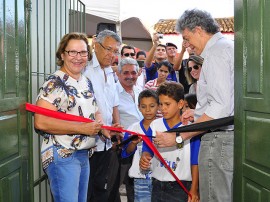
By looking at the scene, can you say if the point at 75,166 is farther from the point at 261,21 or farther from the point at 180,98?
the point at 261,21

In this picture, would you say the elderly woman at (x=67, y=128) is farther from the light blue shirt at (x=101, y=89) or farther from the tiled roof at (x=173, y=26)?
the tiled roof at (x=173, y=26)

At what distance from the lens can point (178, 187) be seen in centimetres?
354

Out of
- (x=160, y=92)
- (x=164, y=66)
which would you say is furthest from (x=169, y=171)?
(x=164, y=66)

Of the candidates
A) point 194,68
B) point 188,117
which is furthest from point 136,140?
point 194,68

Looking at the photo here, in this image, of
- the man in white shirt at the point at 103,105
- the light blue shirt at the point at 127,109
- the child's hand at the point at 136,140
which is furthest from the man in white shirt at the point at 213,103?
the light blue shirt at the point at 127,109

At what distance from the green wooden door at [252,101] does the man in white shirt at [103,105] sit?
1.60m

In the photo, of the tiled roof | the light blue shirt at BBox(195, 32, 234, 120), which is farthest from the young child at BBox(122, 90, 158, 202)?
the tiled roof

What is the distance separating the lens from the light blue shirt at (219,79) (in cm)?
306

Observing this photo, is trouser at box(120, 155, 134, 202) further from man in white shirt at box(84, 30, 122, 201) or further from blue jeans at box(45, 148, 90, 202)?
blue jeans at box(45, 148, 90, 202)

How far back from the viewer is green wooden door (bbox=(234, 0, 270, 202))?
8.00 ft

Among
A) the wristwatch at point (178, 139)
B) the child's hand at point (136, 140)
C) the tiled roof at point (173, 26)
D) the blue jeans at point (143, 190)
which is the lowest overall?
the blue jeans at point (143, 190)

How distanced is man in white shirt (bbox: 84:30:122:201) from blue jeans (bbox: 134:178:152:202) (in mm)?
336

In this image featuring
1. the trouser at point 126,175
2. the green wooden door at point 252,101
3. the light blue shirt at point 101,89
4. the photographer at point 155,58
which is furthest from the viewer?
the photographer at point 155,58

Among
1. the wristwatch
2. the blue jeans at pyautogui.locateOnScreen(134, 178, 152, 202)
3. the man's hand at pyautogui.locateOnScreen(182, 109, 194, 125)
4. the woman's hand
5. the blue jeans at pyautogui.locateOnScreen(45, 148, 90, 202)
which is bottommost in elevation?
the blue jeans at pyautogui.locateOnScreen(134, 178, 152, 202)
